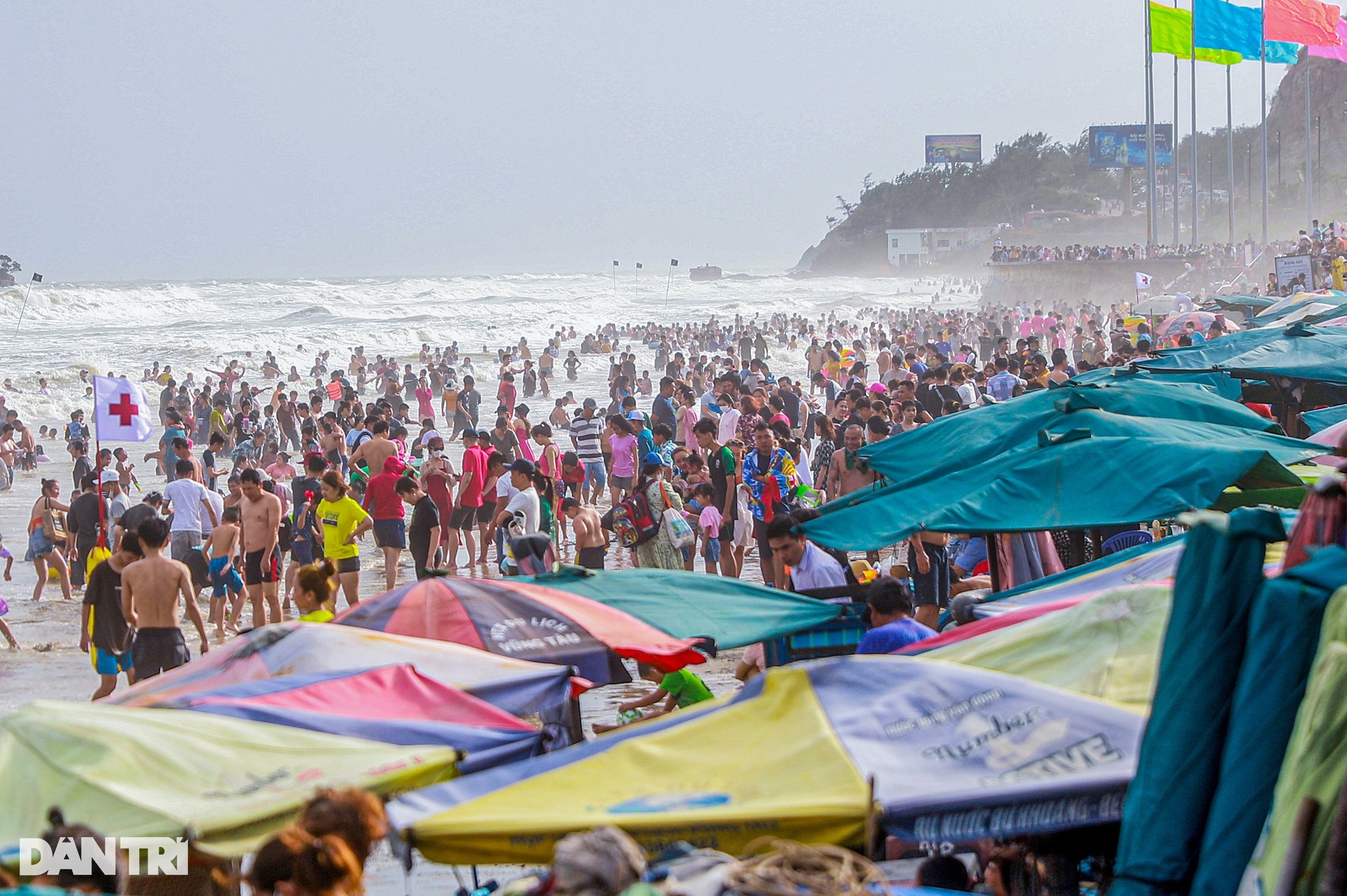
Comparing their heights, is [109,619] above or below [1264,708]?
below

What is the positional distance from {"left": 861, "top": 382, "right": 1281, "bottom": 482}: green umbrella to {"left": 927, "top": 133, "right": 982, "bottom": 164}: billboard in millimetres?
125986

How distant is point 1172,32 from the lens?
42.3 m

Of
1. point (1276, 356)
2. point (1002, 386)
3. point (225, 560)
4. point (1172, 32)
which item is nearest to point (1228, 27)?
point (1172, 32)

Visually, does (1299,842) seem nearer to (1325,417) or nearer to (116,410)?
(1325,417)

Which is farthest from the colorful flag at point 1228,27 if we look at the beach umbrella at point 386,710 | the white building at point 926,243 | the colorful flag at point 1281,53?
the white building at point 926,243

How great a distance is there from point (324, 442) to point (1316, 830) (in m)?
13.6

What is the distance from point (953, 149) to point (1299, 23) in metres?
89.8

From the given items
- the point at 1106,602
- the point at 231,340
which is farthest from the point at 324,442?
the point at 231,340

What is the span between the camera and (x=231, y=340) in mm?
53844

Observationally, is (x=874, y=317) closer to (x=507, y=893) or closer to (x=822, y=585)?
(x=822, y=585)

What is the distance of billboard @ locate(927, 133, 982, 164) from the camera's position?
12888cm

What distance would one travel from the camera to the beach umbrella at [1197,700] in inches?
114

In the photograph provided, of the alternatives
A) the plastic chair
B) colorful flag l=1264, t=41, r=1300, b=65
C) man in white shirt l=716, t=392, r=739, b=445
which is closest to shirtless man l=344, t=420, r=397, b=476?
man in white shirt l=716, t=392, r=739, b=445

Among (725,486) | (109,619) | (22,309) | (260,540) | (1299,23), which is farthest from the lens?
(22,309)
